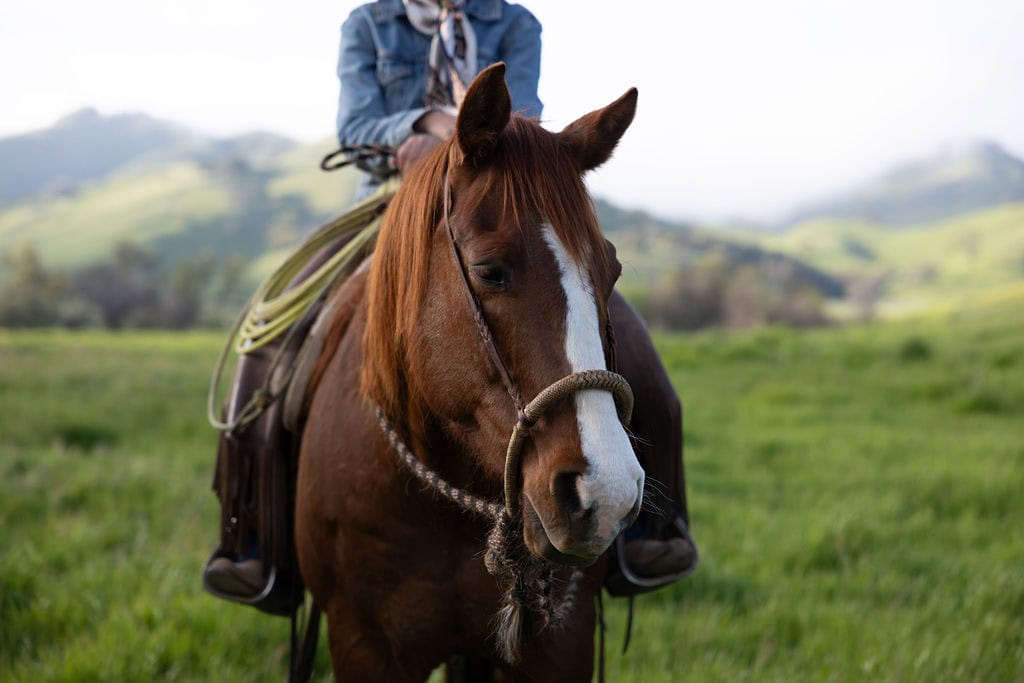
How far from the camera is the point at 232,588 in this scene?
2.71 meters

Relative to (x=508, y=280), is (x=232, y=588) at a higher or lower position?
lower

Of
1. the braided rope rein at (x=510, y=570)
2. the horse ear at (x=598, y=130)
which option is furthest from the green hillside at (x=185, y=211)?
the horse ear at (x=598, y=130)

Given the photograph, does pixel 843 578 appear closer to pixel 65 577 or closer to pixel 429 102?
pixel 429 102

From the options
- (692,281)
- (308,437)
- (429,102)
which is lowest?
(692,281)

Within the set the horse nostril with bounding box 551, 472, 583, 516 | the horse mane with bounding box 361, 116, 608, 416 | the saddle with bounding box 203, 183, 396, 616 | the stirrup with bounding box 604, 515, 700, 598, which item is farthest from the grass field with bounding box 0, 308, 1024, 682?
the horse nostril with bounding box 551, 472, 583, 516

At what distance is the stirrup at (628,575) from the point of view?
2412mm

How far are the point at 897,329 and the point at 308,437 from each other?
50.3 ft

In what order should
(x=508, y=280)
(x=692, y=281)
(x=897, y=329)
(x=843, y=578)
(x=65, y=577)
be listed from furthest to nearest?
(x=692, y=281), (x=897, y=329), (x=843, y=578), (x=65, y=577), (x=508, y=280)

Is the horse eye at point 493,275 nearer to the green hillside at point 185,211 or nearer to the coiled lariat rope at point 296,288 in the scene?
the coiled lariat rope at point 296,288

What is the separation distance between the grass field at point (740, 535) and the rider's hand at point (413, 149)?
7.84 ft

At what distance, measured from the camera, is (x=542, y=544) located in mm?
1479

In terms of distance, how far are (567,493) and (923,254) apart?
2218 inches

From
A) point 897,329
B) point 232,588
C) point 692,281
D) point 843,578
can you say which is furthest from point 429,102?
point 692,281

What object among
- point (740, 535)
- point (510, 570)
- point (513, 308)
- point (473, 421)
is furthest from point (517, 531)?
point (740, 535)
